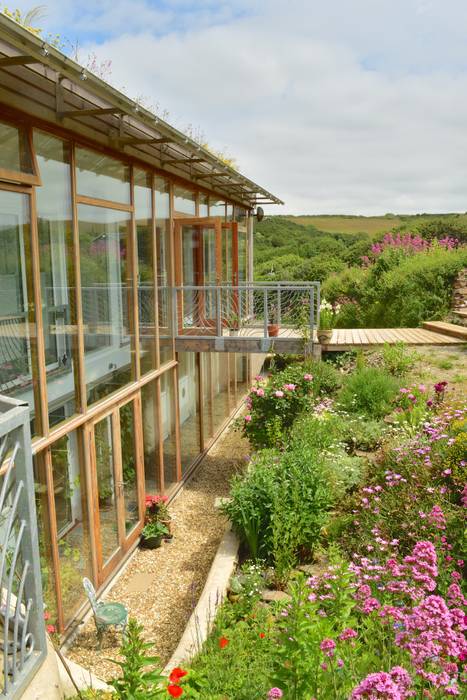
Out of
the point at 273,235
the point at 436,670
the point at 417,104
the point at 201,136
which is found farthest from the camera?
the point at 273,235

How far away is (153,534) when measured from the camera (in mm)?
8344

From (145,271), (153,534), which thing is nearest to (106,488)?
(153,534)

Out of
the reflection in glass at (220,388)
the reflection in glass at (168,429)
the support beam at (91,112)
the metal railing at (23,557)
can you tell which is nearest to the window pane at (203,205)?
the reflection in glass at (220,388)

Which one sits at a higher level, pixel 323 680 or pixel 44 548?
pixel 323 680

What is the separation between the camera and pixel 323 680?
9.18ft

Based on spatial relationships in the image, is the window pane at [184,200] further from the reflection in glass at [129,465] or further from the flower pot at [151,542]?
the flower pot at [151,542]

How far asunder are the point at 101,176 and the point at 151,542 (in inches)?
201

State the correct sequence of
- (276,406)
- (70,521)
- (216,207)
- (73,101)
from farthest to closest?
(216,207), (276,406), (70,521), (73,101)

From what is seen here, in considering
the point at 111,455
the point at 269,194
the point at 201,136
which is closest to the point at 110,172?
the point at 111,455

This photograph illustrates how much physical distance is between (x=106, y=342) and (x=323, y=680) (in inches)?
209

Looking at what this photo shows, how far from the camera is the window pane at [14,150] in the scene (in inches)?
197

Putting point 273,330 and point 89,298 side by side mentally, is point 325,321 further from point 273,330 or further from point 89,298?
point 89,298

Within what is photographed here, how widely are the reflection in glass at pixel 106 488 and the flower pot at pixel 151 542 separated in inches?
28.0

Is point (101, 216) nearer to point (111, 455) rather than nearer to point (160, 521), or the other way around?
point (111, 455)
